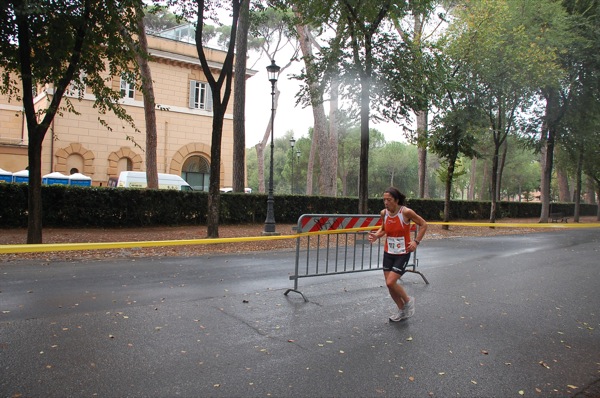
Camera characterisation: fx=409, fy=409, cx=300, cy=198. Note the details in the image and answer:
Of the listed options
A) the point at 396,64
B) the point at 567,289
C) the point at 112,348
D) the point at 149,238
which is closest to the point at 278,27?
the point at 396,64

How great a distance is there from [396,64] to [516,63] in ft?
26.3

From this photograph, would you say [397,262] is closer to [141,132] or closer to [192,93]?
[141,132]

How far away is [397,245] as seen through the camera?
5105mm

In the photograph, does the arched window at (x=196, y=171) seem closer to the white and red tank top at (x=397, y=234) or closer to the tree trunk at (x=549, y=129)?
the tree trunk at (x=549, y=129)

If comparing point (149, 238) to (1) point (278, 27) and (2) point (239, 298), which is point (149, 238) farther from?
(1) point (278, 27)

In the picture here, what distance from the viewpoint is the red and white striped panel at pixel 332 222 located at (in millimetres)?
6331

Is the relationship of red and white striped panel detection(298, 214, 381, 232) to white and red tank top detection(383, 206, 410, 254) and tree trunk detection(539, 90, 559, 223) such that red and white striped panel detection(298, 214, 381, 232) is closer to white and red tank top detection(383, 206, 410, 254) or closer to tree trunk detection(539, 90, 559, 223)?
white and red tank top detection(383, 206, 410, 254)

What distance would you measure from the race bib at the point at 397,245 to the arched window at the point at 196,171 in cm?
2490

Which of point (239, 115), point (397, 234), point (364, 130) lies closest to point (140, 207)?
point (239, 115)

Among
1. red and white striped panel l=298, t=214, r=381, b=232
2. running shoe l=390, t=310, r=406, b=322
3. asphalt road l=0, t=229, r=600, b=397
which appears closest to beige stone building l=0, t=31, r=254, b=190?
asphalt road l=0, t=229, r=600, b=397

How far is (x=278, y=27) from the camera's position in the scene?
36188 mm

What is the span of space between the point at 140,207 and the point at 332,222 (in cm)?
1032

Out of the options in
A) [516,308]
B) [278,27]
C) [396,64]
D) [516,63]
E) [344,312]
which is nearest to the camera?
[344,312]

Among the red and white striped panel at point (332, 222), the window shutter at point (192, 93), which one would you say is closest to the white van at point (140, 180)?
the window shutter at point (192, 93)
